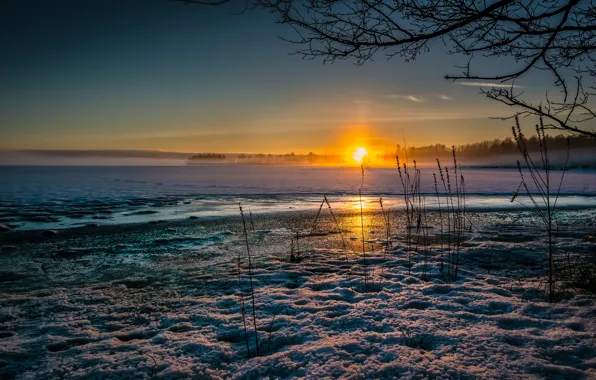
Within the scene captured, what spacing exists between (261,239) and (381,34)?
5.22 metres

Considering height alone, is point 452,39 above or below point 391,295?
above

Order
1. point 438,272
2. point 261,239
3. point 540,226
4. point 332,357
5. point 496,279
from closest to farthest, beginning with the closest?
point 332,357, point 496,279, point 438,272, point 261,239, point 540,226

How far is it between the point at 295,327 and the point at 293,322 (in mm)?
100

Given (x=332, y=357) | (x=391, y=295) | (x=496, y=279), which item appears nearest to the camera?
(x=332, y=357)

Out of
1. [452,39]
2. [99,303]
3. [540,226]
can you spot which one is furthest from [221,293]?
[540,226]

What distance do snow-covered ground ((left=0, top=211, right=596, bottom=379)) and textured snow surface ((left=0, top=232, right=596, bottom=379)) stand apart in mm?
12

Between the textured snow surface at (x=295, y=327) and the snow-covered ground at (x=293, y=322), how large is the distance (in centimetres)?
1

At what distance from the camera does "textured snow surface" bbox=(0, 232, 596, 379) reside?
8.36ft

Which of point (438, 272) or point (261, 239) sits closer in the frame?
point (438, 272)

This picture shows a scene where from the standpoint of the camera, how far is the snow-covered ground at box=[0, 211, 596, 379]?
2561 mm

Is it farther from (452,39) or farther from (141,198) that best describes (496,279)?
(141,198)

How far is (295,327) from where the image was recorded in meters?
3.23

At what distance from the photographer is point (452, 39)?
3432 mm

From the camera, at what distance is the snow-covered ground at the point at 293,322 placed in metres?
2.56
